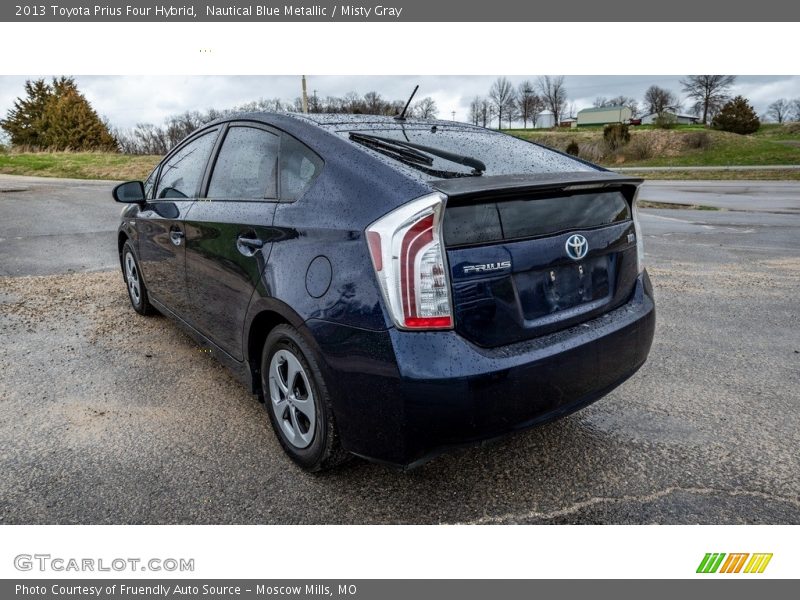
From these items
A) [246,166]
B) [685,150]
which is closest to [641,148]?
[685,150]

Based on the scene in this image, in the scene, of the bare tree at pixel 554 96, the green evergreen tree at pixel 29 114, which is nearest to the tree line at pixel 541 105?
the bare tree at pixel 554 96

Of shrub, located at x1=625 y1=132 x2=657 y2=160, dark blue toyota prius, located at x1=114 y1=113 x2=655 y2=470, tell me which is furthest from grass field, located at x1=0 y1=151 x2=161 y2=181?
shrub, located at x1=625 y1=132 x2=657 y2=160

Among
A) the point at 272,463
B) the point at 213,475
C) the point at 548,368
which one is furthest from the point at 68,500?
the point at 548,368

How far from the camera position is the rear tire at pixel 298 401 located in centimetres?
235

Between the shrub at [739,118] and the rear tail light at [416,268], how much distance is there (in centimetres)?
6863

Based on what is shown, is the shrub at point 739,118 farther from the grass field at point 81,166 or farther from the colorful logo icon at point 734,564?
the colorful logo icon at point 734,564

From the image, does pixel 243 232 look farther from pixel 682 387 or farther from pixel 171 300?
pixel 682 387

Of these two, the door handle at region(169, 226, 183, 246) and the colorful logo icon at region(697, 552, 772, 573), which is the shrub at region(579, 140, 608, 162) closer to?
the door handle at region(169, 226, 183, 246)

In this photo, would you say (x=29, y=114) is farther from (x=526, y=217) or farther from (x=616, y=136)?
(x=526, y=217)

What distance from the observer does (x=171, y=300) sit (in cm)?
396

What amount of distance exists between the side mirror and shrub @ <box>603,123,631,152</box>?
45.5 metres

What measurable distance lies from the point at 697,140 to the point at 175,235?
52036 millimetres

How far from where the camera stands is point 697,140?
47062 millimetres

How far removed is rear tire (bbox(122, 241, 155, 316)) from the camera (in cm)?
479
